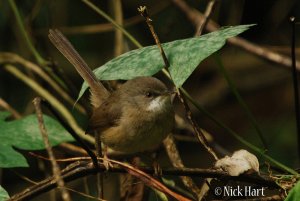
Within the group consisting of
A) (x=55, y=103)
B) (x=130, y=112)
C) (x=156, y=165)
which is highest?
(x=55, y=103)

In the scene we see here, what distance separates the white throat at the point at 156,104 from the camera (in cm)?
385

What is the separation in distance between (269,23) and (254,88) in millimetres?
1069

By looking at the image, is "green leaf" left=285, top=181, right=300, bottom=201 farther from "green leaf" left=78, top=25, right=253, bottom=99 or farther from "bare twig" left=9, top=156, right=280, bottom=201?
"green leaf" left=78, top=25, right=253, bottom=99

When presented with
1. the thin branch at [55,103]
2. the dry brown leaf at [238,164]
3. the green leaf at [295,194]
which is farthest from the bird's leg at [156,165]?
the thin branch at [55,103]

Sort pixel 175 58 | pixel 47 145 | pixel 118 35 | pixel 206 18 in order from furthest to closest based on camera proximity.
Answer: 1. pixel 118 35
2. pixel 206 18
3. pixel 175 58
4. pixel 47 145

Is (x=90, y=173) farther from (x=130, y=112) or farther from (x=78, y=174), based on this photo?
(x=130, y=112)

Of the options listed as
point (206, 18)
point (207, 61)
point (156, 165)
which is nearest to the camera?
point (156, 165)

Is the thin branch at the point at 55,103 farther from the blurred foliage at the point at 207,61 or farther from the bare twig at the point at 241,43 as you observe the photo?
the bare twig at the point at 241,43

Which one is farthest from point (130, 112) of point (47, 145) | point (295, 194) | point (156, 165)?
point (47, 145)

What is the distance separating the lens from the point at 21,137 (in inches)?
137

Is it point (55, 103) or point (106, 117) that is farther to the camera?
point (55, 103)

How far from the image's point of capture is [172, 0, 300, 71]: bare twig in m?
5.23

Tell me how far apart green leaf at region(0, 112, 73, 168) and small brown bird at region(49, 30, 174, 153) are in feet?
1.07

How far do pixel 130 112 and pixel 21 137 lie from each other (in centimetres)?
77
